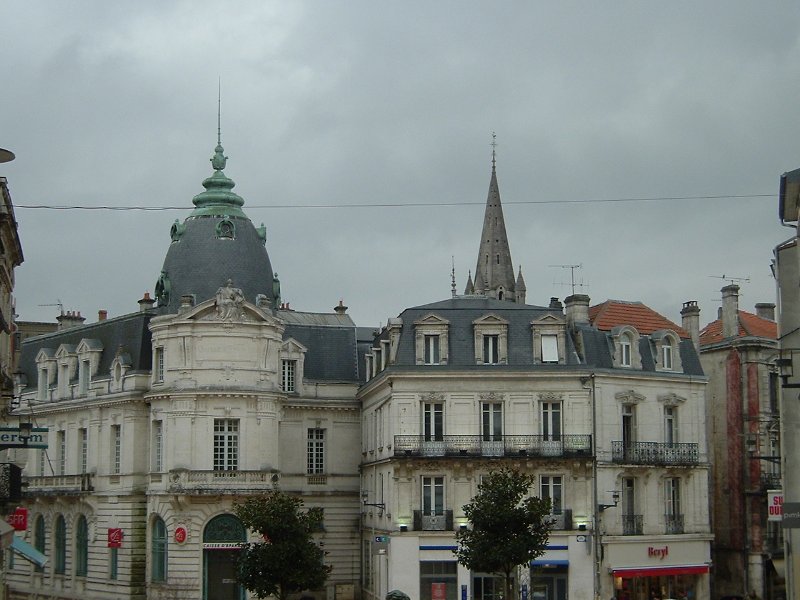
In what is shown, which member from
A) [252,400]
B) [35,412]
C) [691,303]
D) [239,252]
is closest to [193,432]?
[252,400]

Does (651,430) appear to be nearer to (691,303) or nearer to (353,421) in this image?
(691,303)

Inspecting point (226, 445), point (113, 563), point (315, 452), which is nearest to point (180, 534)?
point (226, 445)

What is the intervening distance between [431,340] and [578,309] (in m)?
6.22

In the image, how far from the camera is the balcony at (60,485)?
201 ft

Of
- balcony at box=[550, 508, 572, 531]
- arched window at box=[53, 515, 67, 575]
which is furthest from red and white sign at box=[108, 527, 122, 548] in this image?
balcony at box=[550, 508, 572, 531]

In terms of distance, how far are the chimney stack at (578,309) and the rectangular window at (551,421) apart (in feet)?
12.3

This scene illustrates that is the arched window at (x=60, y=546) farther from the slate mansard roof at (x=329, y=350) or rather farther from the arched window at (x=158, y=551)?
the slate mansard roof at (x=329, y=350)

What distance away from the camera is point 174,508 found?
5550 centimetres

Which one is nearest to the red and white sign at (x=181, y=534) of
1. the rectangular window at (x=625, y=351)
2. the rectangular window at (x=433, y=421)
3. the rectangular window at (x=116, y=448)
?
the rectangular window at (x=116, y=448)

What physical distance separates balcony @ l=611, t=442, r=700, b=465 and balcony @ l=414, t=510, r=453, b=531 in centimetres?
669

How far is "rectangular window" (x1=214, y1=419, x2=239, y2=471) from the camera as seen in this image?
56.2 m

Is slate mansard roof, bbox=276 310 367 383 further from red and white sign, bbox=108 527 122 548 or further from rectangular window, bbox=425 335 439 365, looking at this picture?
red and white sign, bbox=108 527 122 548

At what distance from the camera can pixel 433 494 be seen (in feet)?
175

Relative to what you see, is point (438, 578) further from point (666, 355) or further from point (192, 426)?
point (666, 355)
